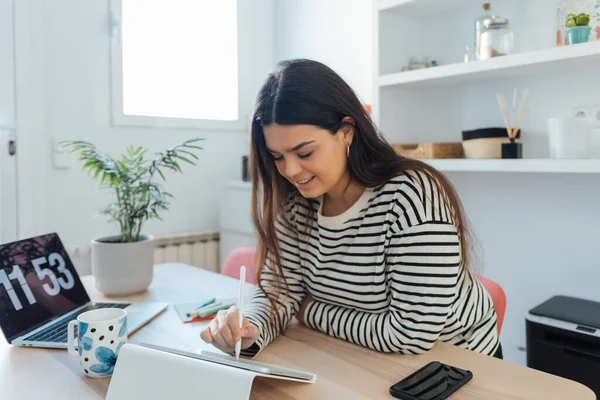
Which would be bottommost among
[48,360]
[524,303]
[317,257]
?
[524,303]

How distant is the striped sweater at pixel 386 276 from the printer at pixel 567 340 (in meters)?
0.62

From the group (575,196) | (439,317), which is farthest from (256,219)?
(575,196)

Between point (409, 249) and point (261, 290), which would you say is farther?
point (261, 290)

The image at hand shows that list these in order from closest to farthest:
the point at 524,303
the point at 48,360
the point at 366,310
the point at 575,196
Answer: the point at 48,360 < the point at 366,310 < the point at 575,196 < the point at 524,303

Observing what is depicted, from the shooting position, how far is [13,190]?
82.7 inches

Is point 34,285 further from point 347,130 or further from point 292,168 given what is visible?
point 347,130

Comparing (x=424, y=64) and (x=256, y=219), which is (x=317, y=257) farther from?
(x=424, y=64)

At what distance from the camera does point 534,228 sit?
6.26 ft

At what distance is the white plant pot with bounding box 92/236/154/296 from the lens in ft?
4.17

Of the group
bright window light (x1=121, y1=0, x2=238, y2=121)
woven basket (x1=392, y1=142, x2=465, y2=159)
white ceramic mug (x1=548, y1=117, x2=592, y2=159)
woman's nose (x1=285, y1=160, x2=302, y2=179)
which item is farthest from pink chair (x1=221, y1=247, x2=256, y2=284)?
bright window light (x1=121, y1=0, x2=238, y2=121)

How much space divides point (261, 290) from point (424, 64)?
1.40 metres

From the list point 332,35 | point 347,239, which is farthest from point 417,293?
point 332,35

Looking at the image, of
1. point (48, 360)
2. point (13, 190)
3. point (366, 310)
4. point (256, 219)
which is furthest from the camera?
point (13, 190)

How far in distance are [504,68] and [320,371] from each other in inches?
52.1
